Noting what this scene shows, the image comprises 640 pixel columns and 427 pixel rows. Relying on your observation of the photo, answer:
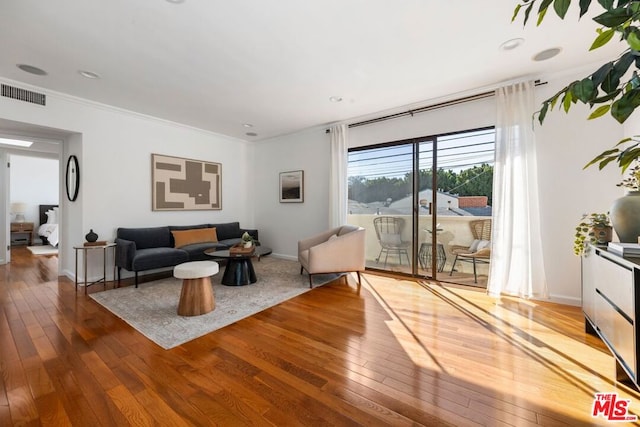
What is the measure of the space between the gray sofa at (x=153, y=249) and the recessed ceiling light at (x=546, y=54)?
4.73 meters

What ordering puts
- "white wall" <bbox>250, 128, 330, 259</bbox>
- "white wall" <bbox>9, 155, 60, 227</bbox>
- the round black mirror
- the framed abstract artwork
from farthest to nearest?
"white wall" <bbox>9, 155, 60, 227</bbox>
"white wall" <bbox>250, 128, 330, 259</bbox>
the framed abstract artwork
the round black mirror

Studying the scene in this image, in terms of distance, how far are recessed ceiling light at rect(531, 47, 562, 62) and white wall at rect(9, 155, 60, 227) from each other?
1060 centimetres

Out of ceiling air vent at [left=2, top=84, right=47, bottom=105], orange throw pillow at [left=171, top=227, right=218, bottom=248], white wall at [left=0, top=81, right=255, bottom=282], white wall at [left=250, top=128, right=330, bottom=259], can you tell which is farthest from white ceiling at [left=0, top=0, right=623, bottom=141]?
orange throw pillow at [left=171, top=227, right=218, bottom=248]

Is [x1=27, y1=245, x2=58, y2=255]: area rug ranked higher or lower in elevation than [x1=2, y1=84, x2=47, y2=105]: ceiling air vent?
lower

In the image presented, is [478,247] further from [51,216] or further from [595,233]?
[51,216]

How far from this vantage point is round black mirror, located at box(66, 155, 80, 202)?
3932 millimetres

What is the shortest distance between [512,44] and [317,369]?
3.33m

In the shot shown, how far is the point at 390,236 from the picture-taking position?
4.49 meters

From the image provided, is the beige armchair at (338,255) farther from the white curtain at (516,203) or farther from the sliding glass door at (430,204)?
the white curtain at (516,203)

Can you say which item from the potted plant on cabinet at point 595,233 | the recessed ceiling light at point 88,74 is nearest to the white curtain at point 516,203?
the potted plant on cabinet at point 595,233

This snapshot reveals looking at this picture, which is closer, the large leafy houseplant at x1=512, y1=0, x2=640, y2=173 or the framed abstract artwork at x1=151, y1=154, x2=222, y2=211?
the large leafy houseplant at x1=512, y1=0, x2=640, y2=173

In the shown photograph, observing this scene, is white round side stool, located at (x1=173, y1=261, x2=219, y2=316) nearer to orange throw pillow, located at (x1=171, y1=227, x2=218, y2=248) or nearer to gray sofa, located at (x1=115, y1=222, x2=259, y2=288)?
gray sofa, located at (x1=115, y1=222, x2=259, y2=288)

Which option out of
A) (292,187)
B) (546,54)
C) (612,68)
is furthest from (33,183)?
(546,54)

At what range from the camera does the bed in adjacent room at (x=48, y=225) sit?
22.4ft
